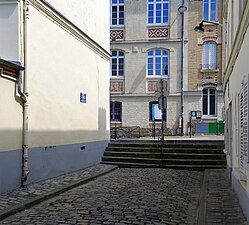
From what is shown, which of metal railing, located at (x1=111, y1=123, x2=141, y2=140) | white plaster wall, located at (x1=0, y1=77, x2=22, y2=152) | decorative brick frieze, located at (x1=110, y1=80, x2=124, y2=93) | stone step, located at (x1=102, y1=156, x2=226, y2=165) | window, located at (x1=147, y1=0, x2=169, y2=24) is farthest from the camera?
decorative brick frieze, located at (x1=110, y1=80, x2=124, y2=93)

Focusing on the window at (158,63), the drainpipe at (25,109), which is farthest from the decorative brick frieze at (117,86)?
the drainpipe at (25,109)

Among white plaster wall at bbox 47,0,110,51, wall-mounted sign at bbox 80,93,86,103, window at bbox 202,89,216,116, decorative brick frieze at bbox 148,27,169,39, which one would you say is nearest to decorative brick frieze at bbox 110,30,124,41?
decorative brick frieze at bbox 148,27,169,39

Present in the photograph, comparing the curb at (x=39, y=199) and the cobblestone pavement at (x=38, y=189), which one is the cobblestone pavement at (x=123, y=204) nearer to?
the curb at (x=39, y=199)

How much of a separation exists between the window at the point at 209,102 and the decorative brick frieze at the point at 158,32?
481 centimetres

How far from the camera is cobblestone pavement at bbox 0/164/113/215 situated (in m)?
7.58

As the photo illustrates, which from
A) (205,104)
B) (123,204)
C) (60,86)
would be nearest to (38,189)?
(123,204)

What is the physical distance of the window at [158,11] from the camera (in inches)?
1072

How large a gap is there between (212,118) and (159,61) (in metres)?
5.45

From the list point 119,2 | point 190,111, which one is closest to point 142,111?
point 190,111

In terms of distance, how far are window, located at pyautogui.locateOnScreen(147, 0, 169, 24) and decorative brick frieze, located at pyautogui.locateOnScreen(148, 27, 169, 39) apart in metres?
0.55

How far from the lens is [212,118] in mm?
26547

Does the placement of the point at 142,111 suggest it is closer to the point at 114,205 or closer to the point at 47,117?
the point at 47,117

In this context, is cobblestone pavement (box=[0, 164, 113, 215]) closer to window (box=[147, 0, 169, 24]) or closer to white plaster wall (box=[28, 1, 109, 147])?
white plaster wall (box=[28, 1, 109, 147])

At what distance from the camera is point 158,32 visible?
89.0ft
